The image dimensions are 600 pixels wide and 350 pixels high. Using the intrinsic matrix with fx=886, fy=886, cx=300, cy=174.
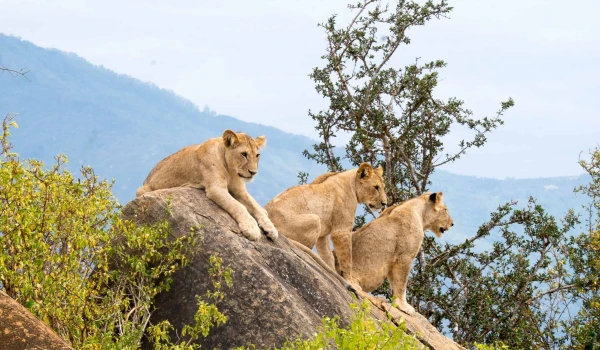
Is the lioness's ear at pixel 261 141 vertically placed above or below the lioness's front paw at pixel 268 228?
above

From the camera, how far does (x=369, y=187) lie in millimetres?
14086

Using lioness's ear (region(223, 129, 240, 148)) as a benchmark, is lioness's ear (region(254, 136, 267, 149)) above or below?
above

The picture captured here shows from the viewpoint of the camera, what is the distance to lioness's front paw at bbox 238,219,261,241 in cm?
1135

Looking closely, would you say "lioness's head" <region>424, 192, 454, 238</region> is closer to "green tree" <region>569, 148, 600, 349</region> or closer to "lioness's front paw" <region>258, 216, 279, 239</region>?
"lioness's front paw" <region>258, 216, 279, 239</region>

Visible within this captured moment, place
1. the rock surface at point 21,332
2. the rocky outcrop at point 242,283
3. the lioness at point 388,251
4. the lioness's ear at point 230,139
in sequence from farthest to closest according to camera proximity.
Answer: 1. the lioness at point 388,251
2. the lioness's ear at point 230,139
3. the rocky outcrop at point 242,283
4. the rock surface at point 21,332

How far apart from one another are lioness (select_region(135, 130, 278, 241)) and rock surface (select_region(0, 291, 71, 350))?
4.35 metres

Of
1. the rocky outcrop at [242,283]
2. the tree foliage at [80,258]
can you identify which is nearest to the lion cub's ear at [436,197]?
the rocky outcrop at [242,283]

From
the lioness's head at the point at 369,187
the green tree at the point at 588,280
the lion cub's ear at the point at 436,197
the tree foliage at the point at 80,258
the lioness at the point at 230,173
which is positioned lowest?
the tree foliage at the point at 80,258

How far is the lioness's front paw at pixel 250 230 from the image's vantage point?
11.4m

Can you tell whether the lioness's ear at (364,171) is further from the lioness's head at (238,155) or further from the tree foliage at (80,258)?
the tree foliage at (80,258)

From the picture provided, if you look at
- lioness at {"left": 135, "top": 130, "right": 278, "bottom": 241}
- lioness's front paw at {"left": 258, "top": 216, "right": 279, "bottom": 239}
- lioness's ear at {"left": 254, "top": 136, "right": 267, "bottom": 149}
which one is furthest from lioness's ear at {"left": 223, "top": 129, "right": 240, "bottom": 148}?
lioness's front paw at {"left": 258, "top": 216, "right": 279, "bottom": 239}

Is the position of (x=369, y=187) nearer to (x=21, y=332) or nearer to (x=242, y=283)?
(x=242, y=283)

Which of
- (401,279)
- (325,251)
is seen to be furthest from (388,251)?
(325,251)

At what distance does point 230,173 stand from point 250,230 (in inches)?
37.5
